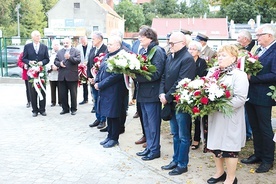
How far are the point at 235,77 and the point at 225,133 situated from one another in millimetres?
721

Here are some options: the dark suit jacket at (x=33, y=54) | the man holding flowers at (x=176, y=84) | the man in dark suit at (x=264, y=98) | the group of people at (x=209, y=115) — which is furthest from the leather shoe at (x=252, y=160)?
the dark suit jacket at (x=33, y=54)

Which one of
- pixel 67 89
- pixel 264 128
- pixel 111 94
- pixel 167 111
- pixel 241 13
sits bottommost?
pixel 264 128

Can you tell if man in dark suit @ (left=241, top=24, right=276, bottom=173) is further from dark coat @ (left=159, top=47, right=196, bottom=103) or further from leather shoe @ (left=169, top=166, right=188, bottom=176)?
leather shoe @ (left=169, top=166, right=188, bottom=176)

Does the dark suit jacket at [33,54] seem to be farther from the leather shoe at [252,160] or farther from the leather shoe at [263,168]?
the leather shoe at [263,168]

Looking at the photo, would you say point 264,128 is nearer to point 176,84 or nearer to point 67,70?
point 176,84

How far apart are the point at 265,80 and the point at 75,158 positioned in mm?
3265

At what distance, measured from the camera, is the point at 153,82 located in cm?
577

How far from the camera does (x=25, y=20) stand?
6009 cm

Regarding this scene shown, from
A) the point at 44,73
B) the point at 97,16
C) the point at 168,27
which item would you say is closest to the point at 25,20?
the point at 97,16

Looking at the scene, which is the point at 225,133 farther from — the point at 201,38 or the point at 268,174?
the point at 201,38

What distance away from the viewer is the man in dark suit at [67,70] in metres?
9.01

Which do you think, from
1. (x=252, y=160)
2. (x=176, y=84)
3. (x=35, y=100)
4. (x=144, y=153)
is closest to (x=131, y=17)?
(x=35, y=100)

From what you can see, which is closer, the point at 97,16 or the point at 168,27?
the point at 97,16

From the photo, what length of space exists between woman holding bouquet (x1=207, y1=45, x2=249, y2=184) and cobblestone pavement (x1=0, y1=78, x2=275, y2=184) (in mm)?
686
